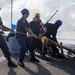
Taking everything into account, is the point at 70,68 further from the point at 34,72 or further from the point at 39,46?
the point at 39,46

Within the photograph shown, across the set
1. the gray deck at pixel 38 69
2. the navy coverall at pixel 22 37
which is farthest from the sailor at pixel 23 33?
the gray deck at pixel 38 69

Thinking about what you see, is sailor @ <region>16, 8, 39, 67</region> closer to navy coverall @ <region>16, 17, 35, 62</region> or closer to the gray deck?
navy coverall @ <region>16, 17, 35, 62</region>

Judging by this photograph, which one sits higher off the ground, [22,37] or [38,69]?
[22,37]

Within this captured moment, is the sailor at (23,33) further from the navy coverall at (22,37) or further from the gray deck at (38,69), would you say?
the gray deck at (38,69)

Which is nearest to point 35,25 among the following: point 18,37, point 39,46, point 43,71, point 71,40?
point 39,46

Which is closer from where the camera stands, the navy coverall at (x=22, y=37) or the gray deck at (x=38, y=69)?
the gray deck at (x=38, y=69)

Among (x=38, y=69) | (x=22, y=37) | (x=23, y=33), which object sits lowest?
(x=38, y=69)

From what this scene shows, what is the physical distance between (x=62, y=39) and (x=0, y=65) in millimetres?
5886

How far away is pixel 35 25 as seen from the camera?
1243 centimetres

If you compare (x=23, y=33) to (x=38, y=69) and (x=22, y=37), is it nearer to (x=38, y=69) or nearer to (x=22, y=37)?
(x=22, y=37)

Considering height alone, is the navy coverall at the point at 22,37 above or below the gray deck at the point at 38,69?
above

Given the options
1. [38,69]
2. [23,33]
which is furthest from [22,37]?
[38,69]

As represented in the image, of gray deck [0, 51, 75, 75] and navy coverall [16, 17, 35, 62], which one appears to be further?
navy coverall [16, 17, 35, 62]

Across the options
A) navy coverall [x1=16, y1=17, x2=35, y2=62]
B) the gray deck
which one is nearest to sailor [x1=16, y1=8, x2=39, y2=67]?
navy coverall [x1=16, y1=17, x2=35, y2=62]
